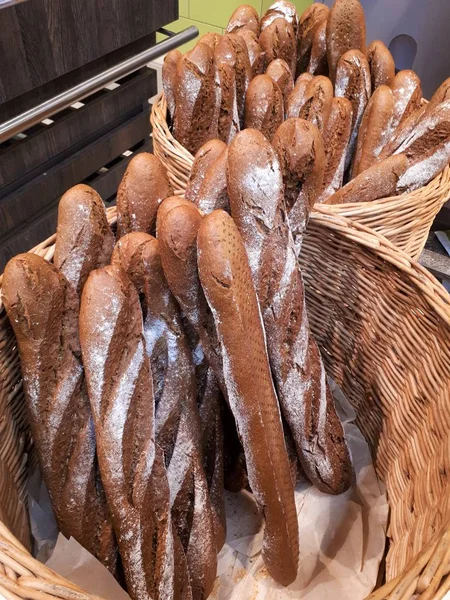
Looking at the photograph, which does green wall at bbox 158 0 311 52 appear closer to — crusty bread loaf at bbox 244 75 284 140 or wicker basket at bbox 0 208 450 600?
crusty bread loaf at bbox 244 75 284 140

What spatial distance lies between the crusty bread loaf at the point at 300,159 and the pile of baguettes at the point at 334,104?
0.35m

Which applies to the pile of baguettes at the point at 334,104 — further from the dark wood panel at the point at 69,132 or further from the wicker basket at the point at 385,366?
the dark wood panel at the point at 69,132

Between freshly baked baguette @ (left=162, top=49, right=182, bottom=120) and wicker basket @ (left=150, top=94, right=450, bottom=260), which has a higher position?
freshly baked baguette @ (left=162, top=49, right=182, bottom=120)

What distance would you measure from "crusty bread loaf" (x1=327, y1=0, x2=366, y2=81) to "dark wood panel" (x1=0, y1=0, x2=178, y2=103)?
2.86 ft

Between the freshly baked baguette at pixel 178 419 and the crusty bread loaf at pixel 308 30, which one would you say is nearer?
the freshly baked baguette at pixel 178 419

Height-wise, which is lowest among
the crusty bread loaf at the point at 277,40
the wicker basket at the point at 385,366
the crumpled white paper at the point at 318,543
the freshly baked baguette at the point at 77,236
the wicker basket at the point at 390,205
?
the crumpled white paper at the point at 318,543

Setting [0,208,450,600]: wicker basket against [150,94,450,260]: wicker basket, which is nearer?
[0,208,450,600]: wicker basket

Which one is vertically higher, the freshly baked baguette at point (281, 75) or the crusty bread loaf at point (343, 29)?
the crusty bread loaf at point (343, 29)

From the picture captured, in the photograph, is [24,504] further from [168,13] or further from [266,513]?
[168,13]

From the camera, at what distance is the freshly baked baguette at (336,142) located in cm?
122

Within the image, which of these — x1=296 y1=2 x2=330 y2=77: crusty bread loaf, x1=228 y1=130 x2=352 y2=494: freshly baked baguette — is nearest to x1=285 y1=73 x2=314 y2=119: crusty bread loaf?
x1=296 y1=2 x2=330 y2=77: crusty bread loaf

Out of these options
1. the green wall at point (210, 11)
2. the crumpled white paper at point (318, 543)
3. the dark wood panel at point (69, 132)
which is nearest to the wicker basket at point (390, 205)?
the crumpled white paper at point (318, 543)

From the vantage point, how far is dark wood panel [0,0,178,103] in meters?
1.53

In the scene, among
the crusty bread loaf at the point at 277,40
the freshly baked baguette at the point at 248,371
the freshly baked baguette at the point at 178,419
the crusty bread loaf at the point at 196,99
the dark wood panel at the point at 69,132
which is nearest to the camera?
the freshly baked baguette at the point at 248,371
